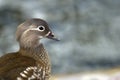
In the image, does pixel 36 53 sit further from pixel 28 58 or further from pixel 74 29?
pixel 74 29

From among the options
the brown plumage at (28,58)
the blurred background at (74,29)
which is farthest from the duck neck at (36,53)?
the blurred background at (74,29)

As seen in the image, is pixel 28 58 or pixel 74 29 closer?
pixel 28 58

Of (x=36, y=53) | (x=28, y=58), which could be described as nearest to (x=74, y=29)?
(x=36, y=53)

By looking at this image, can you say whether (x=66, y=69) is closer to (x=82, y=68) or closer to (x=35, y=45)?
(x=82, y=68)

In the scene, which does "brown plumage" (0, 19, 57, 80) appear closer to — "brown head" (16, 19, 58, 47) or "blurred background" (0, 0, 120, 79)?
"brown head" (16, 19, 58, 47)

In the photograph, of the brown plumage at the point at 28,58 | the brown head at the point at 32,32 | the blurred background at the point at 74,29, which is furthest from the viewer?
the blurred background at the point at 74,29

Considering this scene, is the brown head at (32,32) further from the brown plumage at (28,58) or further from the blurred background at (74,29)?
the blurred background at (74,29)

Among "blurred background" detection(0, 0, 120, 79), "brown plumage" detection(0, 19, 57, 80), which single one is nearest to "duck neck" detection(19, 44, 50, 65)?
"brown plumage" detection(0, 19, 57, 80)
